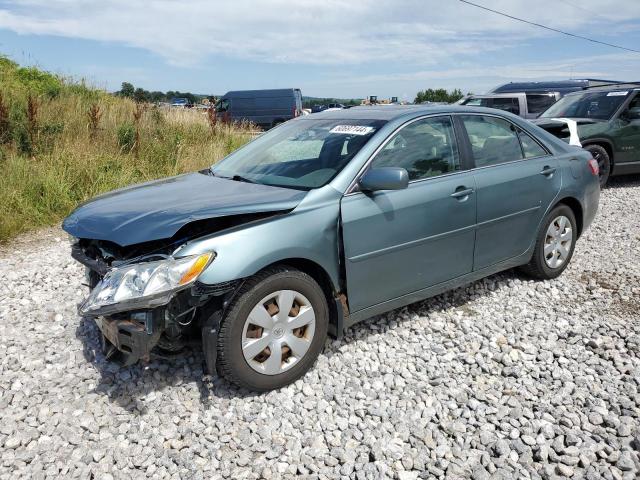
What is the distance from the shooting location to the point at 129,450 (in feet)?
9.07

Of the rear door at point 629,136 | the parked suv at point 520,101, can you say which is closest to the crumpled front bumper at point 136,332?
the rear door at point 629,136

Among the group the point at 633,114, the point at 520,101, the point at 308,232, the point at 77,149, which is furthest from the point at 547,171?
the point at 520,101

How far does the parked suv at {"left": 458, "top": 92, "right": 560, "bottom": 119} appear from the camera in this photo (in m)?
11.9

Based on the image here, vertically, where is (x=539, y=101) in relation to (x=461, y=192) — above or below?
below

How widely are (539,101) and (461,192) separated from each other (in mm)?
10211

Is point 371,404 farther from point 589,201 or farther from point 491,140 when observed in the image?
point 589,201

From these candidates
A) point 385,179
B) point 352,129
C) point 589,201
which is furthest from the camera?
point 589,201

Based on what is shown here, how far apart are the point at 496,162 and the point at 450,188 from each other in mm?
695

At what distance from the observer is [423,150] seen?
3.87m

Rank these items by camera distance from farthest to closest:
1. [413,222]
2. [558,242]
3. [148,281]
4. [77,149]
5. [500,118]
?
[77,149] → [558,242] → [500,118] → [413,222] → [148,281]

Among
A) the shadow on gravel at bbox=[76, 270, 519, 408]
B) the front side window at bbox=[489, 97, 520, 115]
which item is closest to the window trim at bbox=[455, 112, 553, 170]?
the shadow on gravel at bbox=[76, 270, 519, 408]

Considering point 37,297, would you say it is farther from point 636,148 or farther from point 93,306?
point 636,148

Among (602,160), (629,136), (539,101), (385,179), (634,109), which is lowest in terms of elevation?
(602,160)

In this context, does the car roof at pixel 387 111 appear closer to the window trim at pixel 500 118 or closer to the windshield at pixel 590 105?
the window trim at pixel 500 118
